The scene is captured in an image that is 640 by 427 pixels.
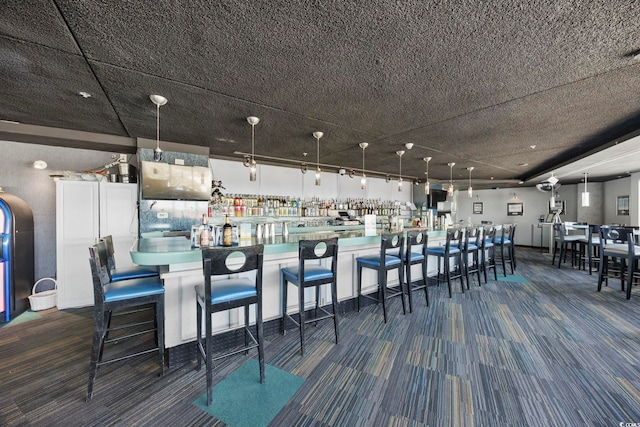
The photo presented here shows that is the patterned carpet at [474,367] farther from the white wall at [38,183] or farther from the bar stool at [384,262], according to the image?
the white wall at [38,183]

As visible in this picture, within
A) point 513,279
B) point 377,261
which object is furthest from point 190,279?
point 513,279

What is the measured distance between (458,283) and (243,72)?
4.94 m

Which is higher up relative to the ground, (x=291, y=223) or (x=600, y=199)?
(x=600, y=199)

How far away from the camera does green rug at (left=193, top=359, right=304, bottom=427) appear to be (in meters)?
1.69

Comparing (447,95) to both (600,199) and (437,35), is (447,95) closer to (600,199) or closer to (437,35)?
(437,35)

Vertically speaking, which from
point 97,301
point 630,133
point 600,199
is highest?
point 630,133

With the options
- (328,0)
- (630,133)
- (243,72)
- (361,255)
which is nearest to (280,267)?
(361,255)

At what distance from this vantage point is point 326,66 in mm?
2145

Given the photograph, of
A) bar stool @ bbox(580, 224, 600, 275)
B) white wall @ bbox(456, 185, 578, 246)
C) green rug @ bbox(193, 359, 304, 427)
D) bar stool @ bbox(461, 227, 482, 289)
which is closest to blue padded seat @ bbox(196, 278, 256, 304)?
green rug @ bbox(193, 359, 304, 427)

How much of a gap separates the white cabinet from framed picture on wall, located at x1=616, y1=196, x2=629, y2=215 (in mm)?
12615

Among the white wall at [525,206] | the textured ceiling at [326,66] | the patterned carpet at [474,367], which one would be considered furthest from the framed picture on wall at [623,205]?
the patterned carpet at [474,367]

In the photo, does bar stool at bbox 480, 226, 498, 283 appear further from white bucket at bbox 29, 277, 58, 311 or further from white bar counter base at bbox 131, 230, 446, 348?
white bucket at bbox 29, 277, 58, 311

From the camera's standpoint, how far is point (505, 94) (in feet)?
8.66

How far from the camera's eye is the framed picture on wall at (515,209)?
412 inches
